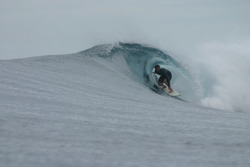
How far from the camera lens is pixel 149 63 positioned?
14.6 metres

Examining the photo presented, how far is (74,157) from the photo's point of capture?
3.32 m

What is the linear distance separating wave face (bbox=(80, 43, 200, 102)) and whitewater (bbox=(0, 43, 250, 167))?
4579mm

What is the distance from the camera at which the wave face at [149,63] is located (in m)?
13.4

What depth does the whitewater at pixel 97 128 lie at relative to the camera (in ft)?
11.3

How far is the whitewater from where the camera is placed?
344cm

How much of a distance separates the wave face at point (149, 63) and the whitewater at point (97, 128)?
4.58m

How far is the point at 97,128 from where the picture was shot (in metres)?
4.39

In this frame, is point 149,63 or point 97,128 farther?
point 149,63

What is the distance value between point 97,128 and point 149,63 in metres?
10.3

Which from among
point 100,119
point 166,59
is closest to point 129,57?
point 166,59

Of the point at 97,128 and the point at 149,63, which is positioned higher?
the point at 149,63

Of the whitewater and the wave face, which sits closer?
the whitewater

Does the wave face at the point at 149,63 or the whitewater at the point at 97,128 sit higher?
the wave face at the point at 149,63

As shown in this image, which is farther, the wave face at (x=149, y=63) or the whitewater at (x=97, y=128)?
the wave face at (x=149, y=63)
